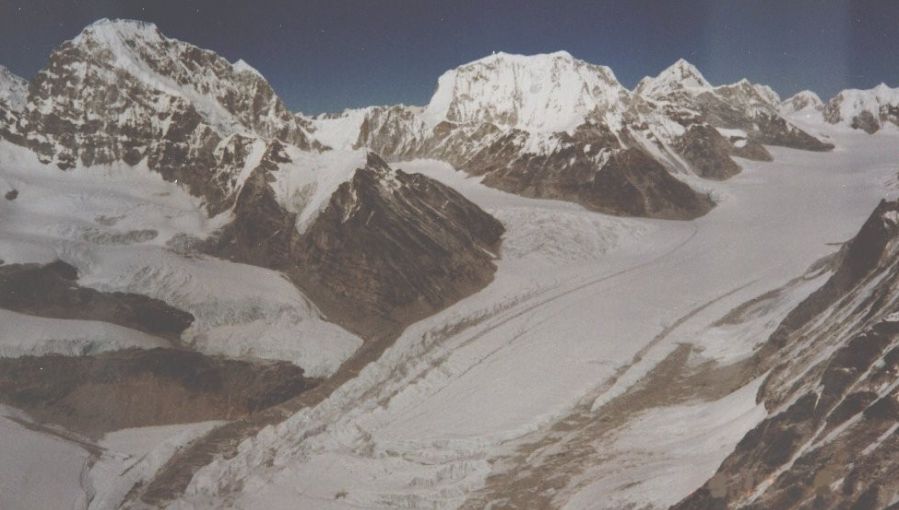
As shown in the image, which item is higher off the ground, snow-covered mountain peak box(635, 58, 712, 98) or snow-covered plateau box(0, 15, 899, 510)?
snow-covered mountain peak box(635, 58, 712, 98)

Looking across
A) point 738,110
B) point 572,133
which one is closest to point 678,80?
point 738,110

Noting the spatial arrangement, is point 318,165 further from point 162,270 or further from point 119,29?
point 119,29

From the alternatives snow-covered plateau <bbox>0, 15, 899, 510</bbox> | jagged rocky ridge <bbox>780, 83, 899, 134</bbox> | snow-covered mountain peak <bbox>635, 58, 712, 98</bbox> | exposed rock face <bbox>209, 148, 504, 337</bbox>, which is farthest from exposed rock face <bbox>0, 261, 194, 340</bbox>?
jagged rocky ridge <bbox>780, 83, 899, 134</bbox>

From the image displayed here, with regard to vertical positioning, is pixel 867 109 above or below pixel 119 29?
below

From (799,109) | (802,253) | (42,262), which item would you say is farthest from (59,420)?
(799,109)

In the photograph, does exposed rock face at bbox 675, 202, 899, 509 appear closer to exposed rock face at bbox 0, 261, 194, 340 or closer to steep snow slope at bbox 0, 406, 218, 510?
steep snow slope at bbox 0, 406, 218, 510
